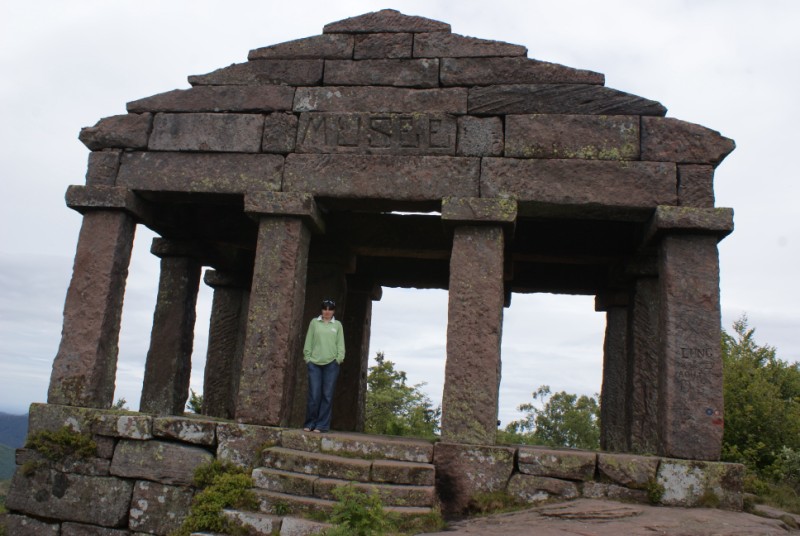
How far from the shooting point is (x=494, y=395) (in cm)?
693

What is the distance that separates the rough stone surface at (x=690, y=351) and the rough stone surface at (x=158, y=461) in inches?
182

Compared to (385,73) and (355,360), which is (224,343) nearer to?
(355,360)

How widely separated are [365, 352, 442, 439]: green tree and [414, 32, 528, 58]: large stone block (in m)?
6.92

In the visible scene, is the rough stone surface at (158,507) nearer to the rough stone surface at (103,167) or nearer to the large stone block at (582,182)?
the rough stone surface at (103,167)

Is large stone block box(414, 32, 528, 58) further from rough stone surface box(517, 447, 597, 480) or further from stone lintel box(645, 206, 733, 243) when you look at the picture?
rough stone surface box(517, 447, 597, 480)

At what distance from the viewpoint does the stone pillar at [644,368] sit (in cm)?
886

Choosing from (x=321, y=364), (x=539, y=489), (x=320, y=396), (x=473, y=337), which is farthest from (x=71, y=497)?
(x=539, y=489)

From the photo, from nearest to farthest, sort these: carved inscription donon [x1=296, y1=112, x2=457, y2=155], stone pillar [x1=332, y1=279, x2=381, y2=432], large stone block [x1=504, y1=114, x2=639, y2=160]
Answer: large stone block [x1=504, y1=114, x2=639, y2=160] → carved inscription donon [x1=296, y1=112, x2=457, y2=155] → stone pillar [x1=332, y1=279, x2=381, y2=432]

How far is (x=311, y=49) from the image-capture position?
8203 mm

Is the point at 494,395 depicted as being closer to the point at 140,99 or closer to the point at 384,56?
the point at 384,56

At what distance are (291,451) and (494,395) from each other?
209 cm

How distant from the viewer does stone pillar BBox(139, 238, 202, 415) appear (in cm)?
972

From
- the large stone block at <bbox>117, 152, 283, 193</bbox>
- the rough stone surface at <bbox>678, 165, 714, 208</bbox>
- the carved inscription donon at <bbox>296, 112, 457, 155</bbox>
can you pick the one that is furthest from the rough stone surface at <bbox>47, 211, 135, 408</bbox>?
the rough stone surface at <bbox>678, 165, 714, 208</bbox>

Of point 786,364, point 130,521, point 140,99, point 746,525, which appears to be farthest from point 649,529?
point 786,364
